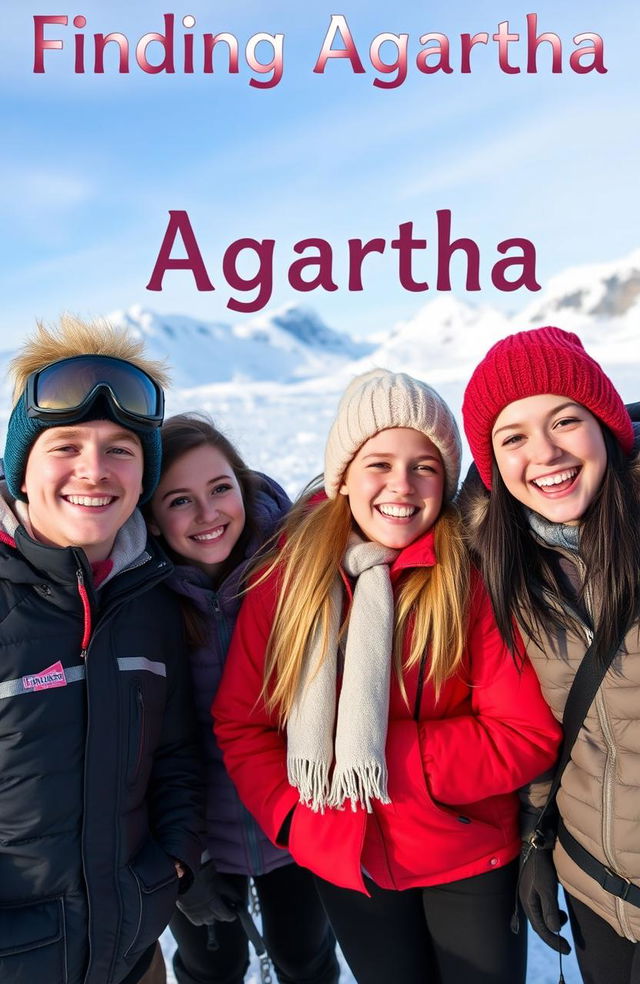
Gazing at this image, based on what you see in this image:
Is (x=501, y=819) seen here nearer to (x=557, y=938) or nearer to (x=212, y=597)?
(x=557, y=938)

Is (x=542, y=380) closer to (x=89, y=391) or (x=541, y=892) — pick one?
(x=89, y=391)

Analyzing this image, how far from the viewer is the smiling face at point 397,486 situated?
2137 mm

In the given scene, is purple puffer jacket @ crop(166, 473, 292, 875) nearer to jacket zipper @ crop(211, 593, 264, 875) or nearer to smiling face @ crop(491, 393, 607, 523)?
jacket zipper @ crop(211, 593, 264, 875)

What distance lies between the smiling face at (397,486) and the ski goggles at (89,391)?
2.10 ft

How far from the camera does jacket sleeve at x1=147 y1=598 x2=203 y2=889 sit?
82.4 inches

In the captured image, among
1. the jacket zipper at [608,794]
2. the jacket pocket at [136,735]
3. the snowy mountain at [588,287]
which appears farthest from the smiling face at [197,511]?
the snowy mountain at [588,287]

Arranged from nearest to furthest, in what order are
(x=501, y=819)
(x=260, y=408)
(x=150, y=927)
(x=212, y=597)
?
(x=150, y=927) < (x=501, y=819) < (x=212, y=597) < (x=260, y=408)

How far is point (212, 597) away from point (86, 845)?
0.79m

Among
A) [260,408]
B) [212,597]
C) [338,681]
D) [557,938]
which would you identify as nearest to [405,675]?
[338,681]

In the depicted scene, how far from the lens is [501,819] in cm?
205

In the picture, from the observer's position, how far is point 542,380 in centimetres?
186

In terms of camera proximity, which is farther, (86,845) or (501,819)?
(501,819)

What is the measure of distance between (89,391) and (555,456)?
4.08 ft

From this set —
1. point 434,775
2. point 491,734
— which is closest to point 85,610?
point 434,775
